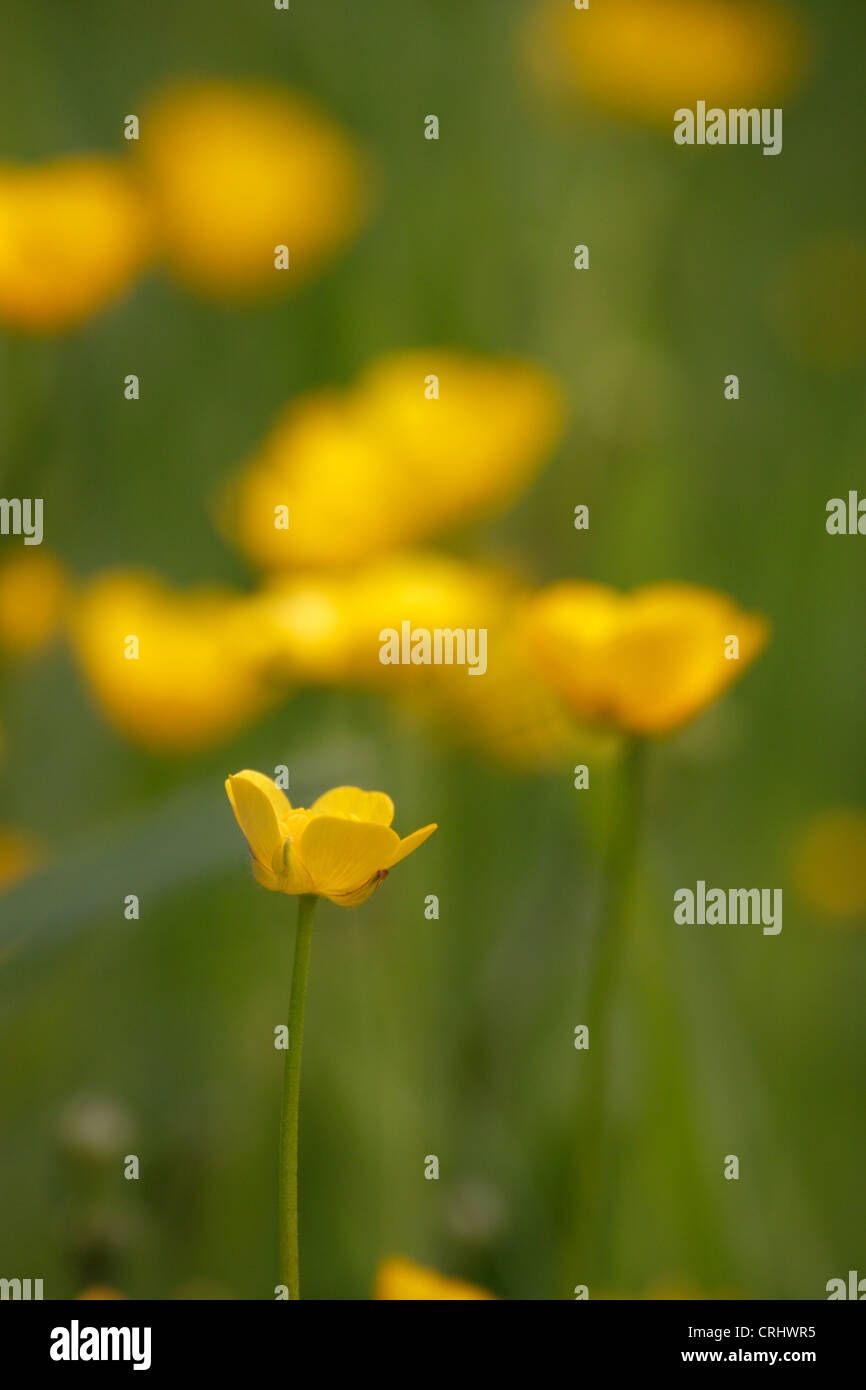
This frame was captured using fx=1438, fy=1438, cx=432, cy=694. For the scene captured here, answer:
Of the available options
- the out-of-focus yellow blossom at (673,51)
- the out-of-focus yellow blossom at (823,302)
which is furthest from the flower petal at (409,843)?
the out-of-focus yellow blossom at (673,51)

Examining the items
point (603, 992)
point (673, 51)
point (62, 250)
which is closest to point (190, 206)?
point (62, 250)

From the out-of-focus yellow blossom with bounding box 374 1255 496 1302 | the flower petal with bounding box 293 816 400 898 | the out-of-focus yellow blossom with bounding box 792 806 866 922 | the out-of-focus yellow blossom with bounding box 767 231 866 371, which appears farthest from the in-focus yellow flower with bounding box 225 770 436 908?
the out-of-focus yellow blossom with bounding box 767 231 866 371

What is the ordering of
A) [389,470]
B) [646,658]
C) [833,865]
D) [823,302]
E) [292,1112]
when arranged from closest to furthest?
1. [292,1112]
2. [646,658]
3. [389,470]
4. [833,865]
5. [823,302]

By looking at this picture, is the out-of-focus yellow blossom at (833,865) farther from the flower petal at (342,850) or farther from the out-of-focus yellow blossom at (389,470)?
the flower petal at (342,850)

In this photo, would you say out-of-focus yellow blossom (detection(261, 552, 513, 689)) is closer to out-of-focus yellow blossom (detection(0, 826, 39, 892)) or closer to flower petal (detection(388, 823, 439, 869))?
out-of-focus yellow blossom (detection(0, 826, 39, 892))

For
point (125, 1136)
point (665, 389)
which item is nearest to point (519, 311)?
A: point (665, 389)

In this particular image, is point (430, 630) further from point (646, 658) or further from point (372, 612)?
point (646, 658)

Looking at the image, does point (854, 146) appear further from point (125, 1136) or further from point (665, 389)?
point (125, 1136)
